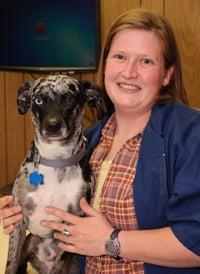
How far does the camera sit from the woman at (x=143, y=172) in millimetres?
1190

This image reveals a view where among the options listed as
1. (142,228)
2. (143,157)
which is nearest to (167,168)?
(143,157)

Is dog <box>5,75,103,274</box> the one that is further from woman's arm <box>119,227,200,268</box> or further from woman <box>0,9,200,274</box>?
woman's arm <box>119,227,200,268</box>

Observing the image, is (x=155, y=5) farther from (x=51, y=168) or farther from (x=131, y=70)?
(x=51, y=168)

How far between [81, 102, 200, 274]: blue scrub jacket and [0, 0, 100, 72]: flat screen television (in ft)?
4.61

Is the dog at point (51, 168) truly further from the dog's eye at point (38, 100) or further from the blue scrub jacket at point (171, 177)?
the blue scrub jacket at point (171, 177)

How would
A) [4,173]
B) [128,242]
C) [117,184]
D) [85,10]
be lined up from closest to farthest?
[128,242]
[117,184]
[85,10]
[4,173]

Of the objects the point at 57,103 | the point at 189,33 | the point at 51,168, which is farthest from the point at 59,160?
the point at 189,33

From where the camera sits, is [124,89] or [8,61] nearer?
[124,89]

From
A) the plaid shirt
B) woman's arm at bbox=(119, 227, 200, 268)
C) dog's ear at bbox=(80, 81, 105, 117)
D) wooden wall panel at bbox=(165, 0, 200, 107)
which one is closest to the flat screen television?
wooden wall panel at bbox=(165, 0, 200, 107)

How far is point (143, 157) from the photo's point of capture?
129 centimetres

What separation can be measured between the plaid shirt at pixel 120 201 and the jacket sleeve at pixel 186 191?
13cm

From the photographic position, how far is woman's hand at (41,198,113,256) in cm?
126

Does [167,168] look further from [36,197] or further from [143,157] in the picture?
[36,197]

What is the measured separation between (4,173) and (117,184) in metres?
2.17
